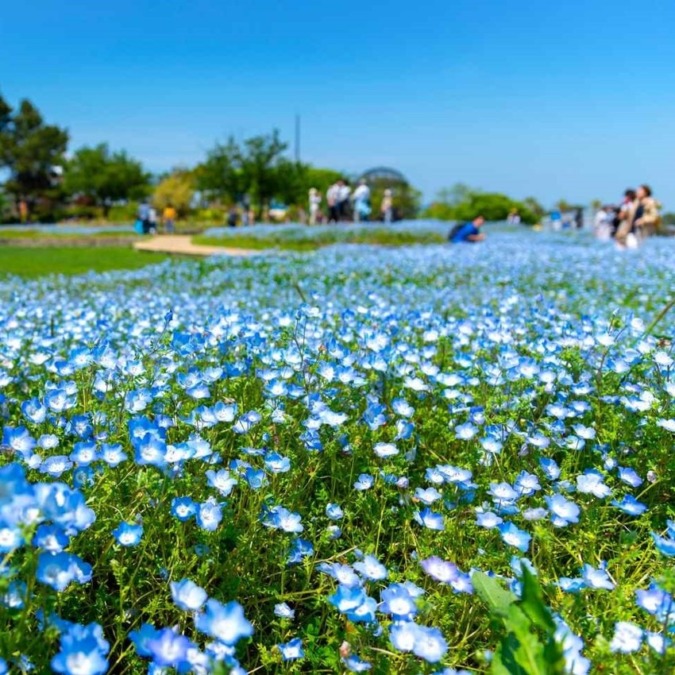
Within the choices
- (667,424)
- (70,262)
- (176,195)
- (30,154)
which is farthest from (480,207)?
(667,424)

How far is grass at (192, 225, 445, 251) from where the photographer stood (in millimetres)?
15648

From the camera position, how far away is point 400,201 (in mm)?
39562

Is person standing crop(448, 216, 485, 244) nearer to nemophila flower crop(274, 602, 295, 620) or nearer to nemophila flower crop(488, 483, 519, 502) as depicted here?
nemophila flower crop(488, 483, 519, 502)

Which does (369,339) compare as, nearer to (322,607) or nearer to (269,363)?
(269,363)

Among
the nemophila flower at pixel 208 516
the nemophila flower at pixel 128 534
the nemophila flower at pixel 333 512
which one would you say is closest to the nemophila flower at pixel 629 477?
the nemophila flower at pixel 333 512

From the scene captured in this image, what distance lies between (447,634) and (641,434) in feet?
3.93

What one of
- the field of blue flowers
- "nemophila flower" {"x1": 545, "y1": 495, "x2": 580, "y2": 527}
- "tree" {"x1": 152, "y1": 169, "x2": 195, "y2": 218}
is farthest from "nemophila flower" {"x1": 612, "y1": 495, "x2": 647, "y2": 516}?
"tree" {"x1": 152, "y1": 169, "x2": 195, "y2": 218}

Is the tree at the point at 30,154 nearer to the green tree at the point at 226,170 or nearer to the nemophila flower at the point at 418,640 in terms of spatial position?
the green tree at the point at 226,170

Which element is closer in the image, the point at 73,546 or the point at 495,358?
the point at 73,546

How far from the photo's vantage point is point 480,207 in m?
48.0

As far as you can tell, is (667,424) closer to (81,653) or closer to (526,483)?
(526,483)

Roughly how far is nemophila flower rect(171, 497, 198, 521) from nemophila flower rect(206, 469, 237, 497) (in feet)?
0.37

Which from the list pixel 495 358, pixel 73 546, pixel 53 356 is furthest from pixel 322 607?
pixel 53 356

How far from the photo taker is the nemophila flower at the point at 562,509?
1787mm
